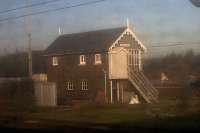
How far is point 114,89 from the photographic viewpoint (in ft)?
92.1

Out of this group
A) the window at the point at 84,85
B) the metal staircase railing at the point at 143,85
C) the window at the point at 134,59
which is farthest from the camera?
the window at the point at 134,59

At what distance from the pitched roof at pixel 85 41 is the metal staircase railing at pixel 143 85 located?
2421 mm

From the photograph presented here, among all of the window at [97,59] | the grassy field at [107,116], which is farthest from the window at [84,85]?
the grassy field at [107,116]

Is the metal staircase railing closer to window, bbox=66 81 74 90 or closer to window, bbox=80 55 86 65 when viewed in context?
window, bbox=80 55 86 65

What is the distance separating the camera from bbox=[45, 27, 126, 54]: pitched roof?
2886cm

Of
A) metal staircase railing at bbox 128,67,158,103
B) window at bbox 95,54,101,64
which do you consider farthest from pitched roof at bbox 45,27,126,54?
metal staircase railing at bbox 128,67,158,103

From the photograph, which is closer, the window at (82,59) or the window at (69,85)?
the window at (69,85)

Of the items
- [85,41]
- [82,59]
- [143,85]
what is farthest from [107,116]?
[85,41]

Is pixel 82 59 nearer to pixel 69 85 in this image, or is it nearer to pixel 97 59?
pixel 97 59

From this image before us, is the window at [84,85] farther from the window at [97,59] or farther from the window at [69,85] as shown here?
the window at [97,59]

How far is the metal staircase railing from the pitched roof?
242 centimetres

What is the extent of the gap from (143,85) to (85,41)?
16.4 ft

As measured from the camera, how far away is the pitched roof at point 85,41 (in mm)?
28859

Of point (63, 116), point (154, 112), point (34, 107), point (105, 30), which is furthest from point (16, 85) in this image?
point (105, 30)
